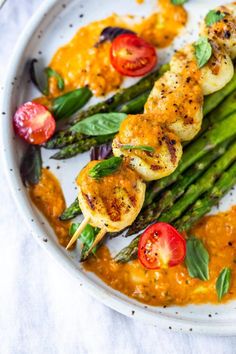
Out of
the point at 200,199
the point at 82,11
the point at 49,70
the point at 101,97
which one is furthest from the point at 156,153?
the point at 82,11

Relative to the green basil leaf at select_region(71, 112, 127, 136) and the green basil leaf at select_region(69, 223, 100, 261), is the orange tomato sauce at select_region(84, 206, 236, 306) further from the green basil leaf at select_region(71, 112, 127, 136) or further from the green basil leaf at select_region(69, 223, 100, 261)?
the green basil leaf at select_region(71, 112, 127, 136)

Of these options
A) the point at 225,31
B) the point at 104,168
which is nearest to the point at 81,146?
the point at 104,168

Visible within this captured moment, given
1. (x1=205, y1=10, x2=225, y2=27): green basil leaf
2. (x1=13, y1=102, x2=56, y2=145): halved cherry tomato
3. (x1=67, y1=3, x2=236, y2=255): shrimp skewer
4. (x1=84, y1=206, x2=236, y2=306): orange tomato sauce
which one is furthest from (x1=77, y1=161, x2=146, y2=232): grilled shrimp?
(x1=205, y1=10, x2=225, y2=27): green basil leaf

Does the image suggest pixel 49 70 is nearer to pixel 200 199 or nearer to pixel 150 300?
pixel 200 199

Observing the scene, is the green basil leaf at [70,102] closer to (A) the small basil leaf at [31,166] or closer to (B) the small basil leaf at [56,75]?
(B) the small basil leaf at [56,75]

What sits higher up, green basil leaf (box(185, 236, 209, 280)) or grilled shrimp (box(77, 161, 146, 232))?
grilled shrimp (box(77, 161, 146, 232))

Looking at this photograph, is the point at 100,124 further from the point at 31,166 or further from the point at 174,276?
the point at 174,276
